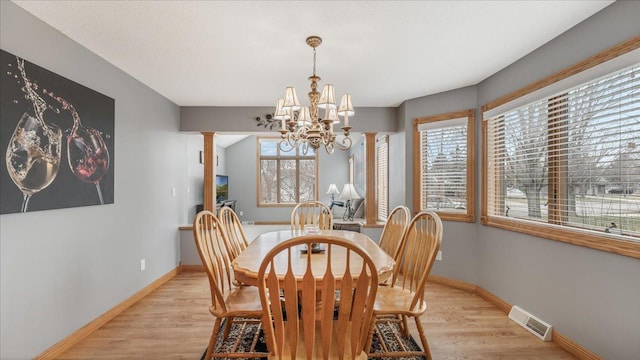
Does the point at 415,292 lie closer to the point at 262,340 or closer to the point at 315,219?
the point at 262,340

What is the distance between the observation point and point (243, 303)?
1.94 m

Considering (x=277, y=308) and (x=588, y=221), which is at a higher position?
(x=588, y=221)

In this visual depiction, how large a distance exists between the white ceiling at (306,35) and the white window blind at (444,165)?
556 millimetres

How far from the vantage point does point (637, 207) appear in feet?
6.04

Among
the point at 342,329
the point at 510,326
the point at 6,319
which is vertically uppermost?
the point at 342,329

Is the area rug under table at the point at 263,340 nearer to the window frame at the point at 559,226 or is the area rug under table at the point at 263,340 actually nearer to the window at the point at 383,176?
the window frame at the point at 559,226

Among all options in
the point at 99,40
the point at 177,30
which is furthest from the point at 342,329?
the point at 99,40

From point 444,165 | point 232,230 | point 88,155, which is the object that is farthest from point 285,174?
point 88,155

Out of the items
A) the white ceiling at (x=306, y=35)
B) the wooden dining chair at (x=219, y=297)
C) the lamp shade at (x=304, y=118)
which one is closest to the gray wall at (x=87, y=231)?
the white ceiling at (x=306, y=35)

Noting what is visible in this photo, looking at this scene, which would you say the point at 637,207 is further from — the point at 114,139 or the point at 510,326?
the point at 114,139

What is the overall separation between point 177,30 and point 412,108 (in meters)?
2.79

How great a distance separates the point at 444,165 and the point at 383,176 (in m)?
1.49

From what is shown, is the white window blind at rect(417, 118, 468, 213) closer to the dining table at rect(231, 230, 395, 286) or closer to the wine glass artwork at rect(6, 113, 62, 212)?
the dining table at rect(231, 230, 395, 286)

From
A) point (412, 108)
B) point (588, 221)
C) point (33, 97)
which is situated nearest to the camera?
point (33, 97)
